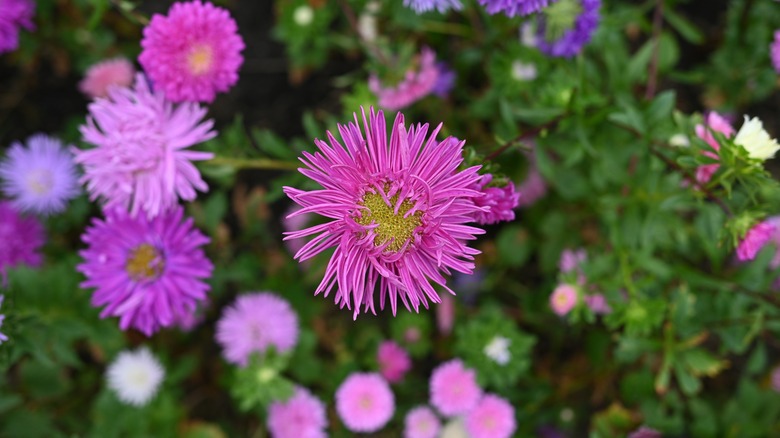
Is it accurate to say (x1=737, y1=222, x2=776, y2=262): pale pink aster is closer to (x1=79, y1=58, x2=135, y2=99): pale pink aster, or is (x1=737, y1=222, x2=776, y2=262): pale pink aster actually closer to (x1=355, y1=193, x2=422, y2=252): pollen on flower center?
(x1=355, y1=193, x2=422, y2=252): pollen on flower center

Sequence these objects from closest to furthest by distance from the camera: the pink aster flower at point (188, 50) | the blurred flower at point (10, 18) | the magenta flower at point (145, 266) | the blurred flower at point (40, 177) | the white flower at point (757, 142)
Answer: the white flower at point (757, 142), the pink aster flower at point (188, 50), the magenta flower at point (145, 266), the blurred flower at point (10, 18), the blurred flower at point (40, 177)

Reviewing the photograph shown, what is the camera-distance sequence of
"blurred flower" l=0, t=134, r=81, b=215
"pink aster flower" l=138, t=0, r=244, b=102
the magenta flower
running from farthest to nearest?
"blurred flower" l=0, t=134, r=81, b=215 → the magenta flower → "pink aster flower" l=138, t=0, r=244, b=102

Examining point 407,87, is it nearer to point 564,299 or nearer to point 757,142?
point 564,299

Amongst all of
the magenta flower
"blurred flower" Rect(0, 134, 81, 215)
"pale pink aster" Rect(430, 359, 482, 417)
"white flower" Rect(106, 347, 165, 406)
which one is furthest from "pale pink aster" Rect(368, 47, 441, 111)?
"white flower" Rect(106, 347, 165, 406)

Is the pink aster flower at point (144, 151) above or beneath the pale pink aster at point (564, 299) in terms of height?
above

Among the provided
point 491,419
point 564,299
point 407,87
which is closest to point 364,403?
point 491,419

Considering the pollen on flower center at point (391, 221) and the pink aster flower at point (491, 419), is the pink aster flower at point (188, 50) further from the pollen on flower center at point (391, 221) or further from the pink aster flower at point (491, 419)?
the pink aster flower at point (491, 419)

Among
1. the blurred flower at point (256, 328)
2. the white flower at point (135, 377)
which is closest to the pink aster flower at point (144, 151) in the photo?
the blurred flower at point (256, 328)
